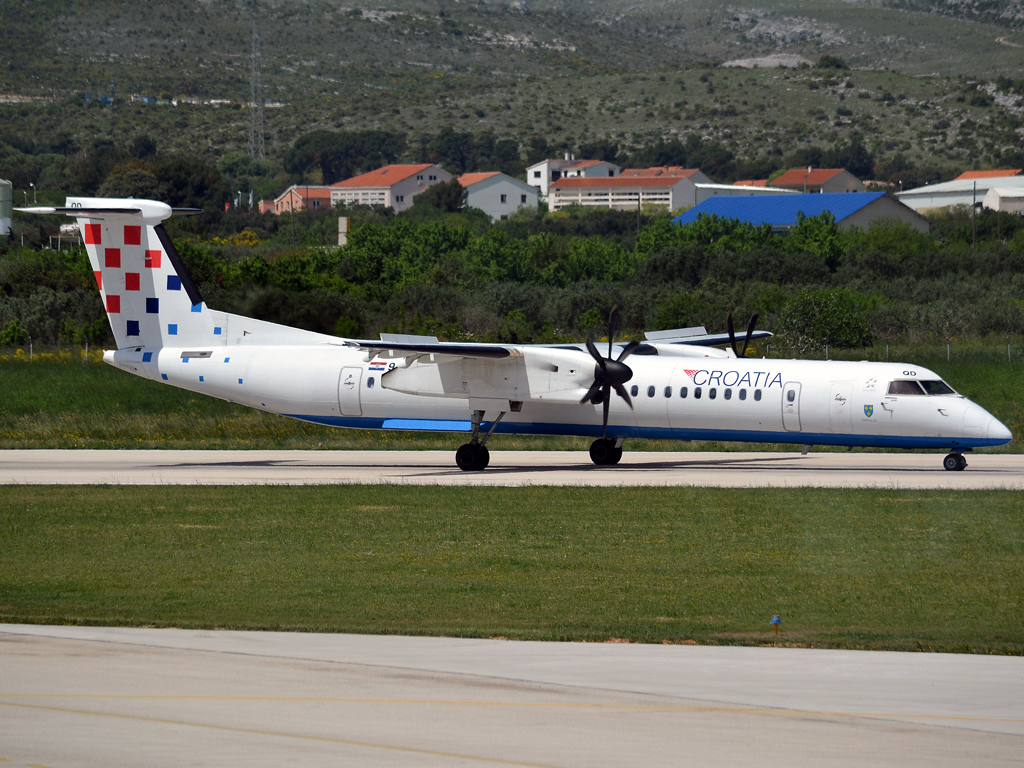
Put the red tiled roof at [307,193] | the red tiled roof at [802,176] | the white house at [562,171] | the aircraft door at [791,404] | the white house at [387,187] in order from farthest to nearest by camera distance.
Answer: the white house at [562,171] → the white house at [387,187] → the red tiled roof at [307,193] → the red tiled roof at [802,176] → the aircraft door at [791,404]

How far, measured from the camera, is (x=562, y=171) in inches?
7013

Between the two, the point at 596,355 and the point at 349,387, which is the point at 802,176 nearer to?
the point at 349,387

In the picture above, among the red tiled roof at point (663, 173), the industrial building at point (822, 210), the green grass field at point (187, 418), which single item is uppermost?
the red tiled roof at point (663, 173)

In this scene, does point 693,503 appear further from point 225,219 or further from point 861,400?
point 225,219

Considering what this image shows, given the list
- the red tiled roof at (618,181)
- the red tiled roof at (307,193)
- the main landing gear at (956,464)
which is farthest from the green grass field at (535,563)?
the red tiled roof at (618,181)

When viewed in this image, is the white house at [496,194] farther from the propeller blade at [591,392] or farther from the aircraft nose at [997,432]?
the aircraft nose at [997,432]

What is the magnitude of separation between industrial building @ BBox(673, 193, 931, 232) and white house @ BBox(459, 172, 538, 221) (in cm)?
5419

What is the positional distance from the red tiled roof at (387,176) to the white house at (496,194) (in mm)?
7353

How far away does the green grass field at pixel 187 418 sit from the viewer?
3603 cm

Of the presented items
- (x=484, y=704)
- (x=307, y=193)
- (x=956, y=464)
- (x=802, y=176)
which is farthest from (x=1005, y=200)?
(x=484, y=704)

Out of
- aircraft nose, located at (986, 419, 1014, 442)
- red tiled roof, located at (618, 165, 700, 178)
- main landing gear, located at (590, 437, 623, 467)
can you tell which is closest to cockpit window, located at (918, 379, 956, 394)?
aircraft nose, located at (986, 419, 1014, 442)

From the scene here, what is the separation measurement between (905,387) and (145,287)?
18873 millimetres

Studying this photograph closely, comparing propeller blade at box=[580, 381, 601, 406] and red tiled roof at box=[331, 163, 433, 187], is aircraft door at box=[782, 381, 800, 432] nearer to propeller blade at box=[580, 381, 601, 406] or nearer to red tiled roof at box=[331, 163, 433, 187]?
propeller blade at box=[580, 381, 601, 406]

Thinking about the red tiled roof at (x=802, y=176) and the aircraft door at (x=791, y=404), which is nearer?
the aircraft door at (x=791, y=404)
